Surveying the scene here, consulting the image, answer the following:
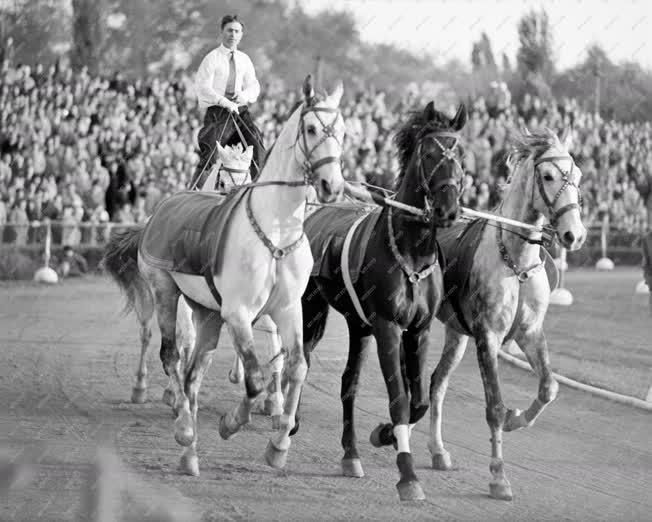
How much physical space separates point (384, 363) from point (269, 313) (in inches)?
35.2

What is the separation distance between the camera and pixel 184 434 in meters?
7.70

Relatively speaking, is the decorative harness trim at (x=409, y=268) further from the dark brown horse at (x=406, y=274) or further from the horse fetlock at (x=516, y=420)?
the horse fetlock at (x=516, y=420)

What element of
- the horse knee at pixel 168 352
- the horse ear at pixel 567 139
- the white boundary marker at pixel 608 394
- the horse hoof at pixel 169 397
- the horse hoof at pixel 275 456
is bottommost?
the white boundary marker at pixel 608 394

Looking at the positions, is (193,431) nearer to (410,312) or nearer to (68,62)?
(410,312)

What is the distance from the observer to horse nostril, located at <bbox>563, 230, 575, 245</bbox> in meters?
7.70

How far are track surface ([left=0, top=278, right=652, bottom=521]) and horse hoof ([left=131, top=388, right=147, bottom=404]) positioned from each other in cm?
12

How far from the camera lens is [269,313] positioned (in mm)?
7715

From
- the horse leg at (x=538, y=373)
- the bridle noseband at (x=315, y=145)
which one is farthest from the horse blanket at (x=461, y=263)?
the bridle noseband at (x=315, y=145)

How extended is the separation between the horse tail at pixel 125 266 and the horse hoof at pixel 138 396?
82 cm

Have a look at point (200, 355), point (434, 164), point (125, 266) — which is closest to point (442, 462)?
point (200, 355)

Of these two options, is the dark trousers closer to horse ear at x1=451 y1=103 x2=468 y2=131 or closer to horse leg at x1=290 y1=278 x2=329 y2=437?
horse leg at x1=290 y1=278 x2=329 y2=437

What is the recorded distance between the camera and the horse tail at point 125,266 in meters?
10.5

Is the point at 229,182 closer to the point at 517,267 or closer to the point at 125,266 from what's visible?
the point at 125,266

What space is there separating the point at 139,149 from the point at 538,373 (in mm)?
16181
